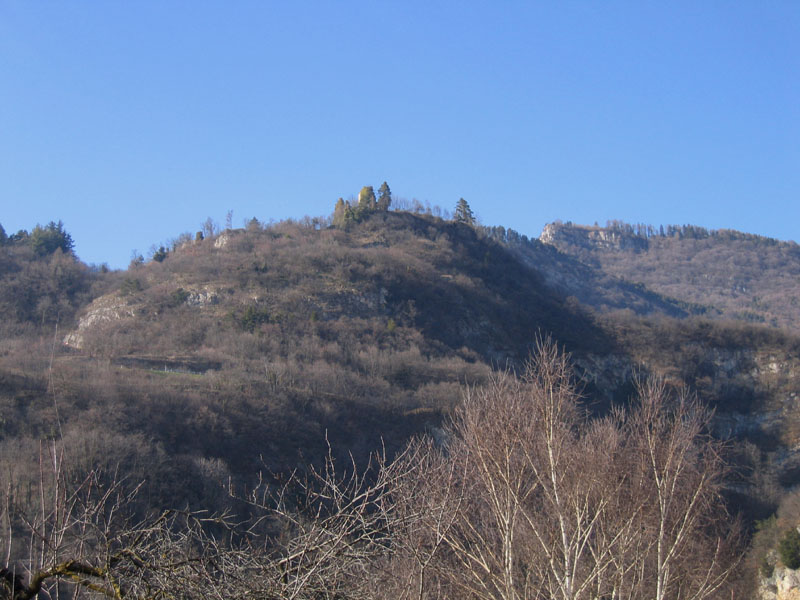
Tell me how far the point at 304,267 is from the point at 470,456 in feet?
224

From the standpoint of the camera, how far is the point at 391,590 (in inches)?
360

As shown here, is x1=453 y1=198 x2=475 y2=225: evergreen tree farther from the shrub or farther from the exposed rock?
the shrub

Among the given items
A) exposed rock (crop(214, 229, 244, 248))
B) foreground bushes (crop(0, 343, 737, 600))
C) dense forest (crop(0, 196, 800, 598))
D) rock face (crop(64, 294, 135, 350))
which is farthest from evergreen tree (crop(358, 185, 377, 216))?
foreground bushes (crop(0, 343, 737, 600))

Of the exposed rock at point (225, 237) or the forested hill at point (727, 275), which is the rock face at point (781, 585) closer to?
the exposed rock at point (225, 237)

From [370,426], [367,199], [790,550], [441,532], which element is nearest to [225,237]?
[367,199]

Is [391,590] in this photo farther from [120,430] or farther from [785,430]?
[785,430]

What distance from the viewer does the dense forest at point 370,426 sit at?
6.36 m

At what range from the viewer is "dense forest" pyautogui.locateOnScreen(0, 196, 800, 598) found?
6359 mm

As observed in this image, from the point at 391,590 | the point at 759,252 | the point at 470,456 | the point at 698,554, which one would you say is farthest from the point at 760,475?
the point at 759,252

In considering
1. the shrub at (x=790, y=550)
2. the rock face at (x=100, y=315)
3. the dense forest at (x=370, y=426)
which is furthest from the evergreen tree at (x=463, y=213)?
the shrub at (x=790, y=550)

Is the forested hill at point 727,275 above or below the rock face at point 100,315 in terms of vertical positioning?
above

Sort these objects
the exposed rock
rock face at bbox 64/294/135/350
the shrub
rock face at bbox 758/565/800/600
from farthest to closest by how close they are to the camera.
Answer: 1. the exposed rock
2. rock face at bbox 64/294/135/350
3. the shrub
4. rock face at bbox 758/565/800/600

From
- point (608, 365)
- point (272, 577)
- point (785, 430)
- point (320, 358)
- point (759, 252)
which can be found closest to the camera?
point (272, 577)

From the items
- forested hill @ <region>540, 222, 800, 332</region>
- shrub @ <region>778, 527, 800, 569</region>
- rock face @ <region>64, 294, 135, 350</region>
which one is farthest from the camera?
forested hill @ <region>540, 222, 800, 332</region>
